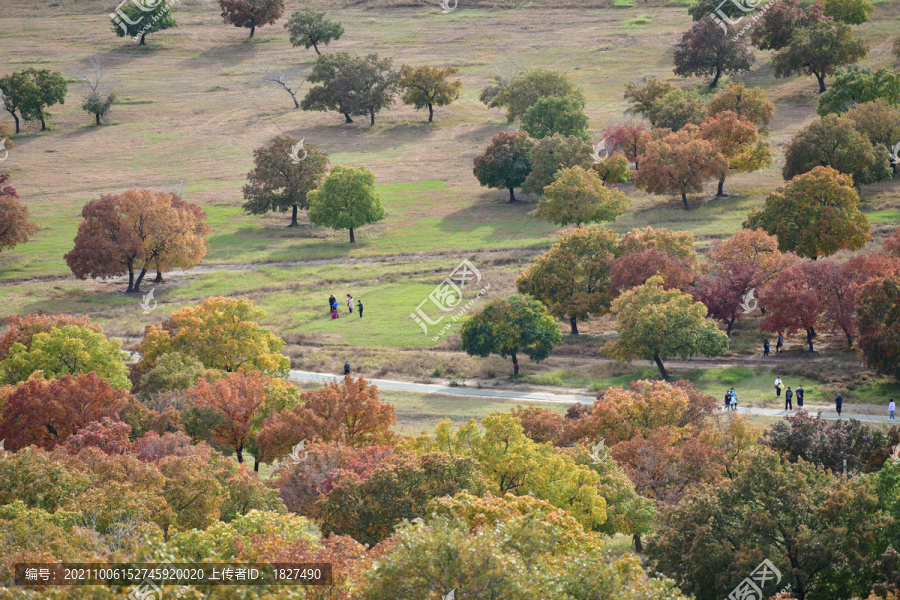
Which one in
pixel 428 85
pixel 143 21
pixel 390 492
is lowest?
pixel 390 492

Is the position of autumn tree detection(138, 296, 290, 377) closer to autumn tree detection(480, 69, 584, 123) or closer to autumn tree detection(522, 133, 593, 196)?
autumn tree detection(522, 133, 593, 196)

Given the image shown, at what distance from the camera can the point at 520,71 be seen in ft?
→ 439

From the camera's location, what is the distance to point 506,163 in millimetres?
102438

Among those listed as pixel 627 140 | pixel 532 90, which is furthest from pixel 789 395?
pixel 532 90

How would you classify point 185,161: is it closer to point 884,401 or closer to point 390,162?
point 390,162

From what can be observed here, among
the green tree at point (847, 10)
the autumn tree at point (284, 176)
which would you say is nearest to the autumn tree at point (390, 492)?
the autumn tree at point (284, 176)

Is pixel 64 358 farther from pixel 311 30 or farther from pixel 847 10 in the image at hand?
pixel 847 10

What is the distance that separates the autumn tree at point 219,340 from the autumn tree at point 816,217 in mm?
39874

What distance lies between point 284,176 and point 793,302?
5299cm

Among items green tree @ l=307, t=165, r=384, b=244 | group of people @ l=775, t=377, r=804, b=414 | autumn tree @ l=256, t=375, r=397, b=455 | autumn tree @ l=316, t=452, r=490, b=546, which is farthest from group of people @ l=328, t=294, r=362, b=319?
autumn tree @ l=316, t=452, r=490, b=546

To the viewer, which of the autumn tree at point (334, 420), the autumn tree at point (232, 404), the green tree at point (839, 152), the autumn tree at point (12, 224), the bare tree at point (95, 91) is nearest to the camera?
the autumn tree at point (334, 420)

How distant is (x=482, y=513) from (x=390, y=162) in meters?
90.8

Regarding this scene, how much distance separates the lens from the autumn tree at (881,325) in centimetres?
5734

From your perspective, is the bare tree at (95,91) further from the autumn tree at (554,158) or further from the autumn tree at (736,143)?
the autumn tree at (736,143)
